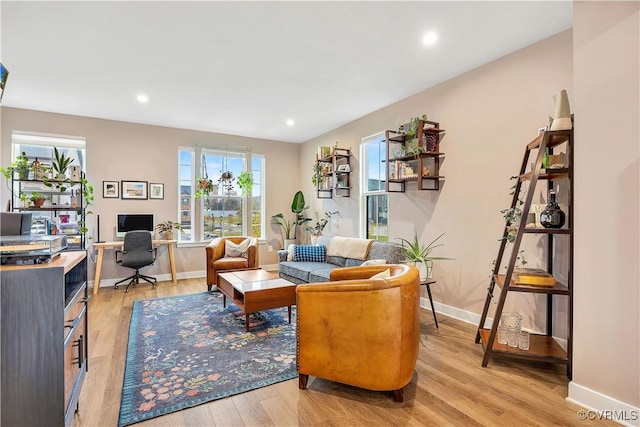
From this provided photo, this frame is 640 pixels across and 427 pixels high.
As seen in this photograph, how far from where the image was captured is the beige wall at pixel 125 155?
4.77 meters

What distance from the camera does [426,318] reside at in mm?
3629

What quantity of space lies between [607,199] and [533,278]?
0.79m

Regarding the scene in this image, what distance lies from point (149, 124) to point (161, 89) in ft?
6.10

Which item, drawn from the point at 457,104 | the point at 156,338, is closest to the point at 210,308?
the point at 156,338

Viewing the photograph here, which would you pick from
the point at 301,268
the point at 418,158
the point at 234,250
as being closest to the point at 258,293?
the point at 301,268

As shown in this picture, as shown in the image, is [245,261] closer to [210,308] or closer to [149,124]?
[210,308]

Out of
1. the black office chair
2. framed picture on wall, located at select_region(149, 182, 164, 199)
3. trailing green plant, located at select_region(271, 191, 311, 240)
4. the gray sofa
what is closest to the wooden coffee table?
the gray sofa

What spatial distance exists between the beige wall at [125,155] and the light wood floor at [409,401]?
312 centimetres

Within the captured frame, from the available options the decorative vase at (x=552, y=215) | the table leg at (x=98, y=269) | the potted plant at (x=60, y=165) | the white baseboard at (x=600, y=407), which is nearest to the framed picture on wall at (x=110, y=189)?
the potted plant at (x=60, y=165)

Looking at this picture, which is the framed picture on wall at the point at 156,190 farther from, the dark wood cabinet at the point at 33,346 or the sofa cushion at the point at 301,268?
the dark wood cabinet at the point at 33,346

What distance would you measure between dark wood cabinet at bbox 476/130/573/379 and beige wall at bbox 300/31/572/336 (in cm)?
15

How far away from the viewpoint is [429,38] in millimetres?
2754

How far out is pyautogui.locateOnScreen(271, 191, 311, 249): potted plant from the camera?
6598 mm

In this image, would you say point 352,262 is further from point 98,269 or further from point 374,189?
point 98,269
